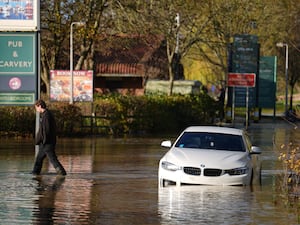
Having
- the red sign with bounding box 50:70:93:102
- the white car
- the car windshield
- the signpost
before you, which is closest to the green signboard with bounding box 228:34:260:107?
the signpost

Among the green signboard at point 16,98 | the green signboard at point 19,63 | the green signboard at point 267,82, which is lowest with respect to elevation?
the green signboard at point 267,82

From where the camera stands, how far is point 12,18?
21.3 meters

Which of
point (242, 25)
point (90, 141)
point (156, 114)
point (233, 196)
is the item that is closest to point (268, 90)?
point (242, 25)

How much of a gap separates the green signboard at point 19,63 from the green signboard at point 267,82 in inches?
1608

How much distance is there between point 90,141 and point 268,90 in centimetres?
2855

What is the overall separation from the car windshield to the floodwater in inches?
40.2

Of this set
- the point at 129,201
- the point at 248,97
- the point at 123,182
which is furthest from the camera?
the point at 248,97

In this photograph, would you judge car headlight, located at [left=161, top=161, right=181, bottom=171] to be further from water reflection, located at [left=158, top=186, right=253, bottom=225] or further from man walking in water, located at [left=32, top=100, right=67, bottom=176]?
man walking in water, located at [left=32, top=100, right=67, bottom=176]

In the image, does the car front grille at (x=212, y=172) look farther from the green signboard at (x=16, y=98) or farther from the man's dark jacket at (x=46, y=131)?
the green signboard at (x=16, y=98)

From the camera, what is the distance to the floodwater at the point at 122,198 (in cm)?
1373

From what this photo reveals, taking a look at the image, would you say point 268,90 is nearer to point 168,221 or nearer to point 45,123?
point 45,123

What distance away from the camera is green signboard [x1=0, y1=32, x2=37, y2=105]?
71.3 feet

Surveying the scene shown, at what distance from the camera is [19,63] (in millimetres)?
21844

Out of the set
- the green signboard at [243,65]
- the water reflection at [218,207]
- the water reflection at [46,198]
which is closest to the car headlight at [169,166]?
the water reflection at [218,207]
